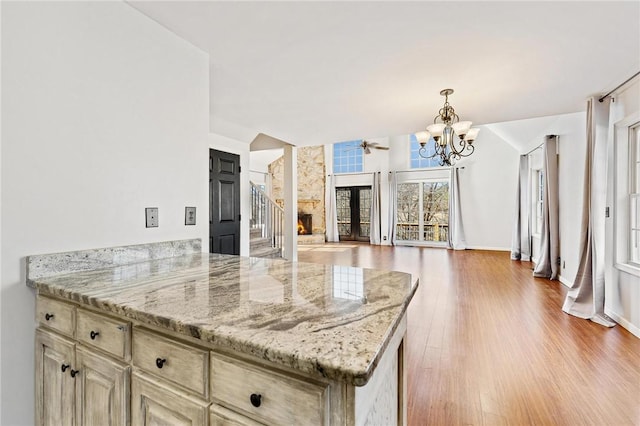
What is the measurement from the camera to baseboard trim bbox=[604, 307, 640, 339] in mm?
2776

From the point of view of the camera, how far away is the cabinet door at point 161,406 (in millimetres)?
872

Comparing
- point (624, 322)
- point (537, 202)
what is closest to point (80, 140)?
point (624, 322)

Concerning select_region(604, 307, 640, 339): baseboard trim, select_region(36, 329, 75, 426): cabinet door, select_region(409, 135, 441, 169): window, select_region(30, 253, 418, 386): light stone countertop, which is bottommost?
select_region(604, 307, 640, 339): baseboard trim

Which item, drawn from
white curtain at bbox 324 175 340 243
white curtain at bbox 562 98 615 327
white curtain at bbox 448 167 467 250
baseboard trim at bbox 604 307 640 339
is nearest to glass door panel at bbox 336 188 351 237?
white curtain at bbox 324 175 340 243

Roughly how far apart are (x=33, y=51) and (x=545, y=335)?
166 inches

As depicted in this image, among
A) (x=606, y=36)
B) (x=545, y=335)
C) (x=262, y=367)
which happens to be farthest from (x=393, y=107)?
(x=262, y=367)

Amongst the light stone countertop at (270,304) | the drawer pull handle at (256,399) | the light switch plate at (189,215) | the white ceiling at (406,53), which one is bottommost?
the drawer pull handle at (256,399)

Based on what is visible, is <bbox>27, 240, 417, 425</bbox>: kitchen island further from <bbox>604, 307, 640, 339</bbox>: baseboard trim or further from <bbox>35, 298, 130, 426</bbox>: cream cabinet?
<bbox>604, 307, 640, 339</bbox>: baseboard trim

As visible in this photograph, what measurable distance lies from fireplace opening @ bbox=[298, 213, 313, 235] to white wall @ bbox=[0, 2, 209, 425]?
8.52m

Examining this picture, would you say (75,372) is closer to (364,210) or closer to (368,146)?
(368,146)

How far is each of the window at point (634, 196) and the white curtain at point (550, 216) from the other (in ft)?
6.72

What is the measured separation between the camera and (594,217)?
3.18 metres

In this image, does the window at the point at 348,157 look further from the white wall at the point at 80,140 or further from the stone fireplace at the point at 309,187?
the white wall at the point at 80,140

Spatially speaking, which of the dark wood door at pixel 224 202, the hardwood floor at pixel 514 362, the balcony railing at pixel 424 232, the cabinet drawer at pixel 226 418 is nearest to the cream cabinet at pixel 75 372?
the cabinet drawer at pixel 226 418
